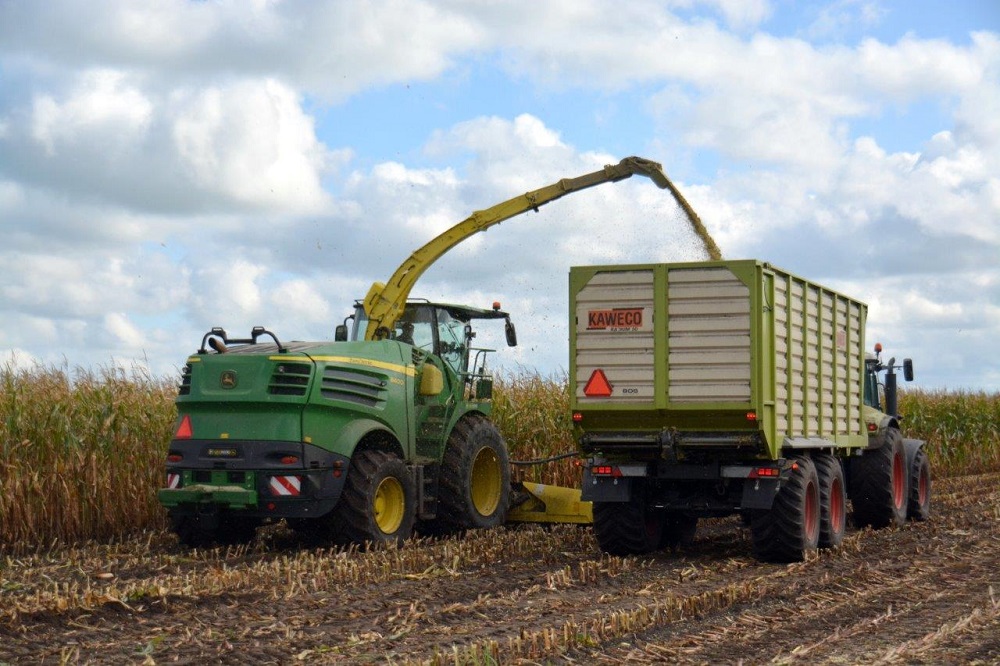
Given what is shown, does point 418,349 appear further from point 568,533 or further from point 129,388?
point 129,388

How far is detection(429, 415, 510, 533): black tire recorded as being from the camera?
12.7m

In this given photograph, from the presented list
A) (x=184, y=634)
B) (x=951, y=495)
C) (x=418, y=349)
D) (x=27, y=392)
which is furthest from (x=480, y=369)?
(x=951, y=495)

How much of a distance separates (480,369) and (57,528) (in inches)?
187

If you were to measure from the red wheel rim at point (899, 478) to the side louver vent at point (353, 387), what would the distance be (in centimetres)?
654

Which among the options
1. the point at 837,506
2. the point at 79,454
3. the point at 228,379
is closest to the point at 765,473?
the point at 837,506

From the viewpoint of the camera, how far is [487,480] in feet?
45.0

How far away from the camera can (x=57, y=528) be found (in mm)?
12430

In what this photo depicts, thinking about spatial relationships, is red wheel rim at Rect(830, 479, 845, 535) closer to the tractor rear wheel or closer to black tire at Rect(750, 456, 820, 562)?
black tire at Rect(750, 456, 820, 562)

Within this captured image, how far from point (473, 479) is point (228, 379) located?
11.1ft

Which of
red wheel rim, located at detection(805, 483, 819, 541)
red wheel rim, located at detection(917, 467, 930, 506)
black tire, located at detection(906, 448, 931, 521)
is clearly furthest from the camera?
red wheel rim, located at detection(917, 467, 930, 506)

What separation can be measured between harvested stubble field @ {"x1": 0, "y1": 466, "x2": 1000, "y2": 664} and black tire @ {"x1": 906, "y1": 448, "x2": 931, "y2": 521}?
2.85 m

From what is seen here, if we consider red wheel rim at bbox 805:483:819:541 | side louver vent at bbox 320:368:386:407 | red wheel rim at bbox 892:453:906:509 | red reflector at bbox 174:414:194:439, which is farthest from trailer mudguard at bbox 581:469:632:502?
red wheel rim at bbox 892:453:906:509

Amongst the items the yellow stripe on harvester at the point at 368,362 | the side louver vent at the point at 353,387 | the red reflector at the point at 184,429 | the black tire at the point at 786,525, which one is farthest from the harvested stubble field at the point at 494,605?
the yellow stripe on harvester at the point at 368,362

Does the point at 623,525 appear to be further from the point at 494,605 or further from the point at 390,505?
the point at 494,605
